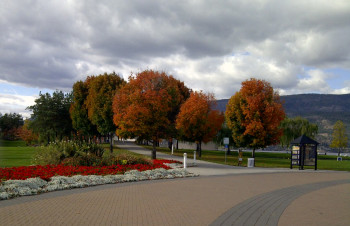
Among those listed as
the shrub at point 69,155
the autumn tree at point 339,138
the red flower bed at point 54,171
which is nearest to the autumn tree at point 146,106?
the shrub at point 69,155

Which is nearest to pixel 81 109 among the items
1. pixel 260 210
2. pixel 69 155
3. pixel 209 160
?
pixel 209 160

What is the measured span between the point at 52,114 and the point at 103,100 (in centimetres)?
1812

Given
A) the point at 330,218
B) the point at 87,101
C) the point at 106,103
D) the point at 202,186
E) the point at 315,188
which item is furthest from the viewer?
the point at 87,101

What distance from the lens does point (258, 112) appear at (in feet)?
113

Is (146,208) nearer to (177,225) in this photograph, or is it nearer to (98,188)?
(177,225)

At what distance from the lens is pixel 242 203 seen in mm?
10539

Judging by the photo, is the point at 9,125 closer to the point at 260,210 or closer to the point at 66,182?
the point at 66,182

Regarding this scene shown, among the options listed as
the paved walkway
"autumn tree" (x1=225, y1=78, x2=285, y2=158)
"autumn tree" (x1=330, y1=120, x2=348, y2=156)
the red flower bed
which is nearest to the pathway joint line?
the paved walkway

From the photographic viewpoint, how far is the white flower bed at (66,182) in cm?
1106

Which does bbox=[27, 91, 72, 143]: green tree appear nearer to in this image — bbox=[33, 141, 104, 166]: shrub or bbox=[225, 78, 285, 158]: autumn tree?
bbox=[225, 78, 285, 158]: autumn tree

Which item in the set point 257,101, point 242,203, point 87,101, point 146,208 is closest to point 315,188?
point 242,203

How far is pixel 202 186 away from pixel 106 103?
1152 inches

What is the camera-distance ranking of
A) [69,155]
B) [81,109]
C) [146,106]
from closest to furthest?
1. [69,155]
2. [146,106]
3. [81,109]

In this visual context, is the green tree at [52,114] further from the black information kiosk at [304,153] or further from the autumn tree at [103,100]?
the black information kiosk at [304,153]
